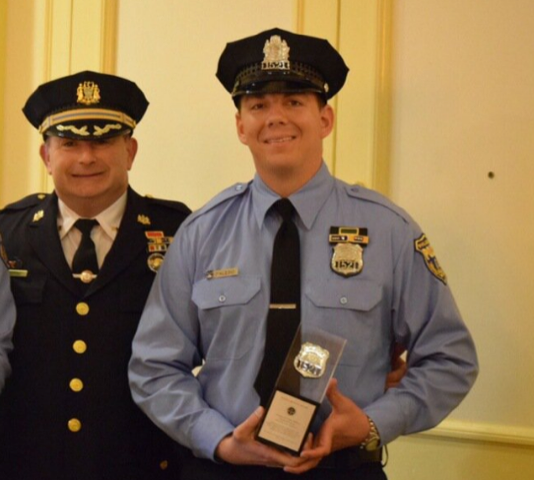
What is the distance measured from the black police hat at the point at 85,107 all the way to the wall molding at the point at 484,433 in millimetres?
1164

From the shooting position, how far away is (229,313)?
175 centimetres

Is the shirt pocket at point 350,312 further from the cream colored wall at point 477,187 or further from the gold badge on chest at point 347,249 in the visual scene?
the cream colored wall at point 477,187

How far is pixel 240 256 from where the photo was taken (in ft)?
5.91

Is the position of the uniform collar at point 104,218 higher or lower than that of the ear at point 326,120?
lower

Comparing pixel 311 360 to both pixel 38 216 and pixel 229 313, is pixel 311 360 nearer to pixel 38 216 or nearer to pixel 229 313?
pixel 229 313

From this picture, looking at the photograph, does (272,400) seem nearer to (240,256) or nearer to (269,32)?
(240,256)

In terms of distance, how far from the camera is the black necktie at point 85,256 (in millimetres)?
2045

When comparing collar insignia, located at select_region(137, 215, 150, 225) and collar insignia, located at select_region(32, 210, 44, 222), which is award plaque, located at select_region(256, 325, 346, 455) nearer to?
collar insignia, located at select_region(137, 215, 150, 225)

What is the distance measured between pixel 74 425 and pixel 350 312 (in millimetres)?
727

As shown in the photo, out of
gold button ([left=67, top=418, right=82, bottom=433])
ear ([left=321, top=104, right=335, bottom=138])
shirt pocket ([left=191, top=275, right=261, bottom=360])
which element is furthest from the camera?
gold button ([left=67, top=418, right=82, bottom=433])

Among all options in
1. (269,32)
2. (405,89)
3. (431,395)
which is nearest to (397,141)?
(405,89)

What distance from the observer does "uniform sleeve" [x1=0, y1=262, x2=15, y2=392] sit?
193cm

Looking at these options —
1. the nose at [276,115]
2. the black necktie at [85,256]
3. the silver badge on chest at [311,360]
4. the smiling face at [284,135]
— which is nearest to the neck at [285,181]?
the smiling face at [284,135]

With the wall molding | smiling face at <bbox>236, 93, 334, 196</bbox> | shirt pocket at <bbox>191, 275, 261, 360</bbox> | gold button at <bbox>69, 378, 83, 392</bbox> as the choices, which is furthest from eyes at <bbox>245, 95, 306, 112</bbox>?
the wall molding
